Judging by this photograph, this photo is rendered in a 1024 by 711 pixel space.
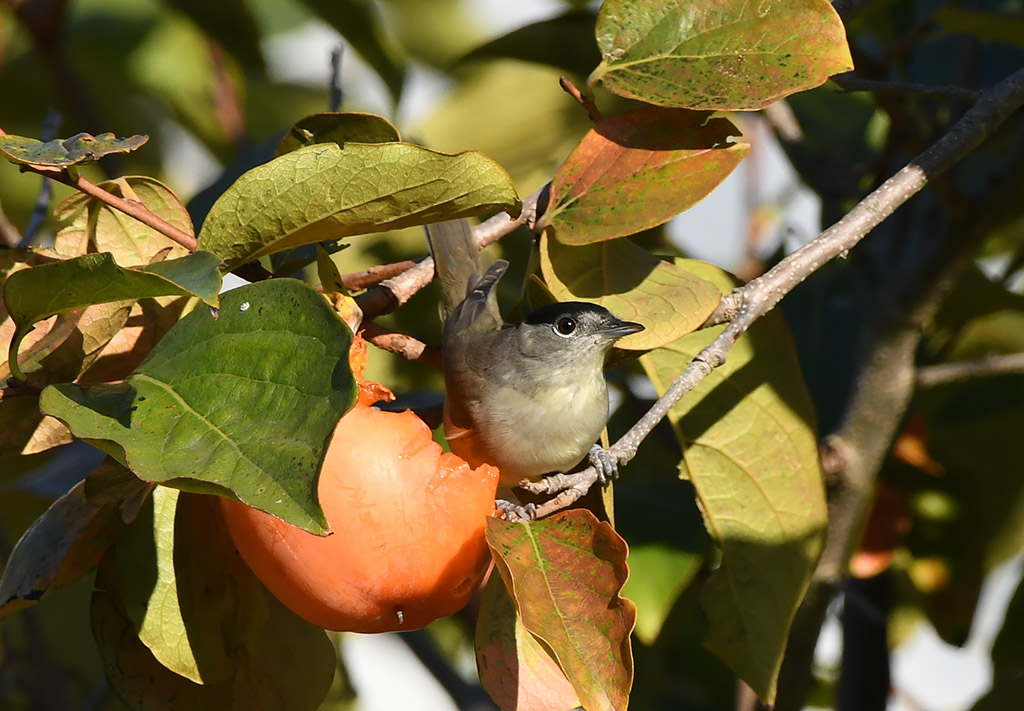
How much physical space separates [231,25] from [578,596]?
2.18 metres

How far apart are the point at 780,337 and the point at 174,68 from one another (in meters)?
2.11

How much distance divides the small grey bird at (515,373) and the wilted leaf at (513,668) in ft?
0.67

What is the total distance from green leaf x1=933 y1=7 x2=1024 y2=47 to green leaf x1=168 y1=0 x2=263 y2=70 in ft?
5.70

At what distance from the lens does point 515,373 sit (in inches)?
75.2

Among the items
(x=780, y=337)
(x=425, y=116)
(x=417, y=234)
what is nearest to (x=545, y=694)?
(x=780, y=337)

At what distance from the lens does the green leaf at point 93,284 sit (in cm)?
107

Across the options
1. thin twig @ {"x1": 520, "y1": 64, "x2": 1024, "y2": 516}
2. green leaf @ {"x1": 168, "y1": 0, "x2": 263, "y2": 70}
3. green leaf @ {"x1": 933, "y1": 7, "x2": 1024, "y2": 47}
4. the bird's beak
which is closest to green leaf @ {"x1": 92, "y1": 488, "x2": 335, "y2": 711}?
thin twig @ {"x1": 520, "y1": 64, "x2": 1024, "y2": 516}

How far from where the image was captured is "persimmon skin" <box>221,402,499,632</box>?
4.17 ft

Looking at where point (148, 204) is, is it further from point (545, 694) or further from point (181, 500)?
point (545, 694)

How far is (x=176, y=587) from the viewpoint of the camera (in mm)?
1460

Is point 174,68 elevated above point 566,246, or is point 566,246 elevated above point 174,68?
point 566,246

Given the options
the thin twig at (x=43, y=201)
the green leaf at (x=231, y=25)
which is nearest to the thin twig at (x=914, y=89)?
the thin twig at (x=43, y=201)

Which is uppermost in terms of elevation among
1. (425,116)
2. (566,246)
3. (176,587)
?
(566,246)

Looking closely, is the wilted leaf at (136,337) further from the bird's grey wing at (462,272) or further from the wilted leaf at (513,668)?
the wilted leaf at (513,668)
